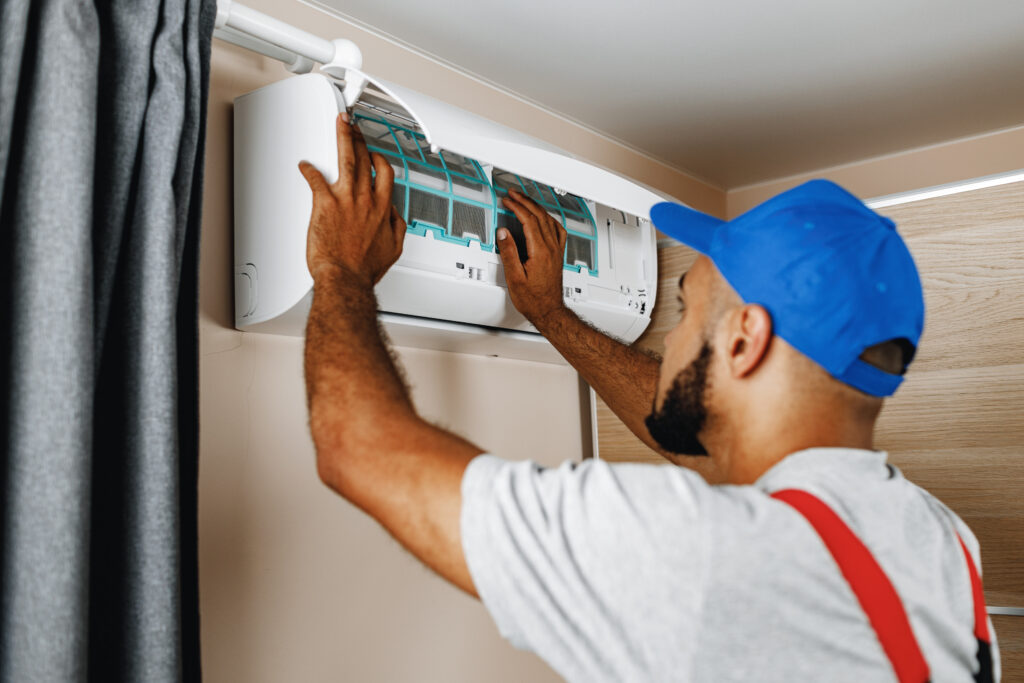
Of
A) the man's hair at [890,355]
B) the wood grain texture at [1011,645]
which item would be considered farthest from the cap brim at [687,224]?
the wood grain texture at [1011,645]

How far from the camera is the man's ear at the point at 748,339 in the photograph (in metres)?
0.94

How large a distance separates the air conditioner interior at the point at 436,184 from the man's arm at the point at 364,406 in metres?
0.11

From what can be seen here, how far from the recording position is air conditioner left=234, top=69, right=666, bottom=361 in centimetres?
114

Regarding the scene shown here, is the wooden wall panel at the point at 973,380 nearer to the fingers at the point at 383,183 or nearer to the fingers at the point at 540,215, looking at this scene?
the fingers at the point at 540,215

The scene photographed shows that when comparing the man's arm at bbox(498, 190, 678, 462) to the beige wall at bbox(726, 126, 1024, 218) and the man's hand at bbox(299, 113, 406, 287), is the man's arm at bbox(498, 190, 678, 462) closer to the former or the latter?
the man's hand at bbox(299, 113, 406, 287)

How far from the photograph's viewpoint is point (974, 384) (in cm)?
154

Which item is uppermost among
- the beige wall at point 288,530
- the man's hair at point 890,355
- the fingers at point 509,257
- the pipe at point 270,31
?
the pipe at point 270,31

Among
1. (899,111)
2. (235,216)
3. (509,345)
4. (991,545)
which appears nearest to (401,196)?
(235,216)

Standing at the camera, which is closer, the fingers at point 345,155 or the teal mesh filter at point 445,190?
the fingers at point 345,155

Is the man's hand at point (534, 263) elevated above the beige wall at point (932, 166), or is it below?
below

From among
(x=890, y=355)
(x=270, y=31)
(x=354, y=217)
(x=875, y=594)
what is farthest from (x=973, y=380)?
(x=270, y=31)

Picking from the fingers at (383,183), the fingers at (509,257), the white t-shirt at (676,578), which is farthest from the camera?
the fingers at (509,257)

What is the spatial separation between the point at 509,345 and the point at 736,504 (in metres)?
0.83

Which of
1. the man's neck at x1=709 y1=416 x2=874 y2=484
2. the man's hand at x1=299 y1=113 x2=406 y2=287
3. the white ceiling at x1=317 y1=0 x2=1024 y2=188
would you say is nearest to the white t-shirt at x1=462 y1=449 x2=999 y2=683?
the man's neck at x1=709 y1=416 x2=874 y2=484
